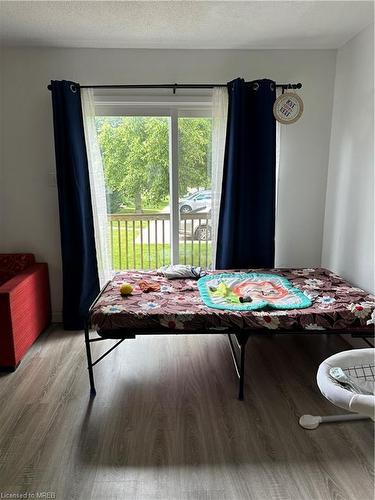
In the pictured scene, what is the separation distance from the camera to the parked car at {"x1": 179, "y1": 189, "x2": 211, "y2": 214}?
3371 mm

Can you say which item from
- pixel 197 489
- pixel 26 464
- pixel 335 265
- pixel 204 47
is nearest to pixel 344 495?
pixel 197 489

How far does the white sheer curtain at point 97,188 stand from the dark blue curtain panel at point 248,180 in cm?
108

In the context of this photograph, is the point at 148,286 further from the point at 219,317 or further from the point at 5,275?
the point at 5,275

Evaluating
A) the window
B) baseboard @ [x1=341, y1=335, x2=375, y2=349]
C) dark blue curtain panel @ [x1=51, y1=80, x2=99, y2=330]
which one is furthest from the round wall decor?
baseboard @ [x1=341, y1=335, x2=375, y2=349]

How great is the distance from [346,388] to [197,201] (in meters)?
2.14

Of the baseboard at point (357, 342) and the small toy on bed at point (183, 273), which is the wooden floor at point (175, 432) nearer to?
the baseboard at point (357, 342)

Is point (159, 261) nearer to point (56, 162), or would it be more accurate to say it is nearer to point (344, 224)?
point (56, 162)

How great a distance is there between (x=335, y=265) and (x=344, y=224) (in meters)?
0.41

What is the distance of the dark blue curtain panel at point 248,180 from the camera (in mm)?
3029

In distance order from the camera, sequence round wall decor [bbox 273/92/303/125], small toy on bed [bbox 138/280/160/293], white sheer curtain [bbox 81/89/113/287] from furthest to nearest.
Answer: white sheer curtain [bbox 81/89/113/287] → round wall decor [bbox 273/92/303/125] → small toy on bed [bbox 138/280/160/293]

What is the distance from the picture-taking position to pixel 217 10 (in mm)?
2410

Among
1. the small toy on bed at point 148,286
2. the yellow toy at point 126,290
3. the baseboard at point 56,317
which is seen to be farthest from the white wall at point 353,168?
the baseboard at point 56,317

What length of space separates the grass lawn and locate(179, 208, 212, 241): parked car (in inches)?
2.4

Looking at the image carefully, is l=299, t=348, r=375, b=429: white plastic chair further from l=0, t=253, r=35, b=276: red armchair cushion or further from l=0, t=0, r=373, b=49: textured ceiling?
l=0, t=253, r=35, b=276: red armchair cushion
